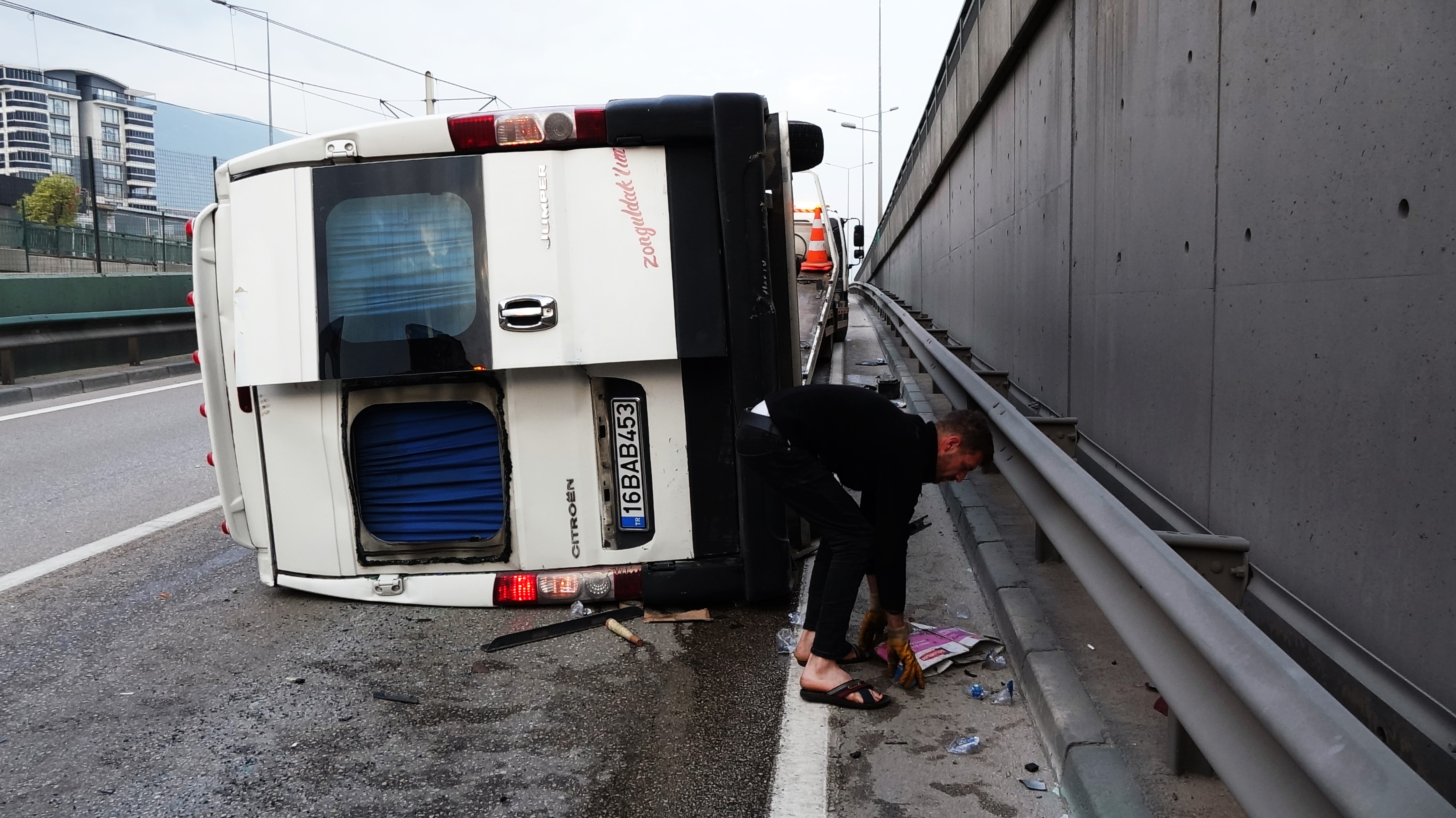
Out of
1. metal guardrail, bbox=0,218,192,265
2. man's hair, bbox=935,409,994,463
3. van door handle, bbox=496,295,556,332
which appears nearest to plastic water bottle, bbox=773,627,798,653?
man's hair, bbox=935,409,994,463

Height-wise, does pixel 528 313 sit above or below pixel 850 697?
above

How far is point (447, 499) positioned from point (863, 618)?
6.44 feet

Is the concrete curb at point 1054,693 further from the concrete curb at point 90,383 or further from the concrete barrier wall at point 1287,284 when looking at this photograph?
the concrete curb at point 90,383

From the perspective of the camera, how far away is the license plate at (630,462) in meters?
5.07

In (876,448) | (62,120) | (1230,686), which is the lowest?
(1230,686)

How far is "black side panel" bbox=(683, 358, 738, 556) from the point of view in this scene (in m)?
5.03

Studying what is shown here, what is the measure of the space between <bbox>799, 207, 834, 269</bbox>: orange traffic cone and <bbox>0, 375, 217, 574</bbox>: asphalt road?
8.47 m

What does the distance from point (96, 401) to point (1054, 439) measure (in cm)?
1235

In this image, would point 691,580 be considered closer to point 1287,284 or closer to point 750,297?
point 750,297

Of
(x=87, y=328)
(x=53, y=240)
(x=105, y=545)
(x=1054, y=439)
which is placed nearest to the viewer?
(x=1054, y=439)

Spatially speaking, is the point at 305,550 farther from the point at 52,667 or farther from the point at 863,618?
the point at 863,618

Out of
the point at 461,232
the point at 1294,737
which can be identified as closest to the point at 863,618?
the point at 461,232

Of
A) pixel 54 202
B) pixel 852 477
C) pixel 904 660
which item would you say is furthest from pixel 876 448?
pixel 54 202

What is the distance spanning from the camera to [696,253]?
4.84m
